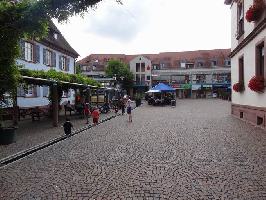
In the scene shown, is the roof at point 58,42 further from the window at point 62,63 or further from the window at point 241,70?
the window at point 241,70

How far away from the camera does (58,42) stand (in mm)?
36312

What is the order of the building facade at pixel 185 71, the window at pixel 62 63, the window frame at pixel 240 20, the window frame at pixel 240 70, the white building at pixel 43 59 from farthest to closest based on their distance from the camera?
the building facade at pixel 185 71, the window at pixel 62 63, the white building at pixel 43 59, the window frame at pixel 240 70, the window frame at pixel 240 20

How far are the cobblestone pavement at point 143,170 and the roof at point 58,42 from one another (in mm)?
21299

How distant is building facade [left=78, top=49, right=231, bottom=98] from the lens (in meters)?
81.4

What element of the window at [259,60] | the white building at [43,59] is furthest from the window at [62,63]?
the window at [259,60]

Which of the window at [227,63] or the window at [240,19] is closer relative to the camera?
the window at [240,19]

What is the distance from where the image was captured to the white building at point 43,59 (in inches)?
1094

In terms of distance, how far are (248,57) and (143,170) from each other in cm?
1262

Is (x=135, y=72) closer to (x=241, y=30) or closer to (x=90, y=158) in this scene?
(x=241, y=30)

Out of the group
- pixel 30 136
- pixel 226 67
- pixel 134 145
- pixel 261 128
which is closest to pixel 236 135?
pixel 261 128

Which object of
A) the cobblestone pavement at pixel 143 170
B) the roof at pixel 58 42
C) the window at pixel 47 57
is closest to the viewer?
the cobblestone pavement at pixel 143 170

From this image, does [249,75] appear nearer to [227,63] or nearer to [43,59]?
[43,59]

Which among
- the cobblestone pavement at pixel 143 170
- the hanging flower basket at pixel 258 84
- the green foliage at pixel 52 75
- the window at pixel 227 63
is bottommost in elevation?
the cobblestone pavement at pixel 143 170

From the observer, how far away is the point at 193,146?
1141 centimetres
